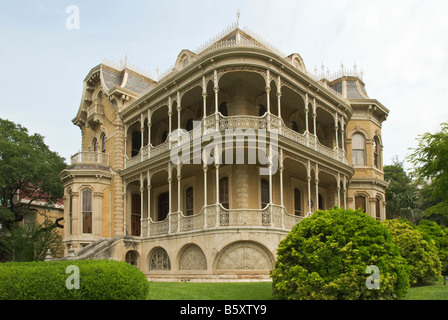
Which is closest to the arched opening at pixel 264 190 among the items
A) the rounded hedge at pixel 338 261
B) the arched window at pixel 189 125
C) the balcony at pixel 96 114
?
the arched window at pixel 189 125

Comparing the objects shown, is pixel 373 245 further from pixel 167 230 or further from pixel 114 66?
pixel 114 66

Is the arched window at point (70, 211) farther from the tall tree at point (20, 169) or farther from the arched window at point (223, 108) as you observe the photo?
the arched window at point (223, 108)

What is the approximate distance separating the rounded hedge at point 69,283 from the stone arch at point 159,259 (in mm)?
10870

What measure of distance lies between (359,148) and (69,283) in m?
22.0

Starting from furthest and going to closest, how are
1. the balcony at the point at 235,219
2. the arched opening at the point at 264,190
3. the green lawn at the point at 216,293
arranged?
the arched opening at the point at 264,190 → the balcony at the point at 235,219 → the green lawn at the point at 216,293

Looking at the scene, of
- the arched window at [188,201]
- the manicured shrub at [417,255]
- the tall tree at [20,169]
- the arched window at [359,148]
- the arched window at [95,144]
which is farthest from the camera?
the tall tree at [20,169]

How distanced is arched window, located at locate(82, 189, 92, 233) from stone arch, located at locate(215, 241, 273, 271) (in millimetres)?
10880

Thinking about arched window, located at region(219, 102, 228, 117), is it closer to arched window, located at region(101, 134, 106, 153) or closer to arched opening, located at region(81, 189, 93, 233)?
arched opening, located at region(81, 189, 93, 233)

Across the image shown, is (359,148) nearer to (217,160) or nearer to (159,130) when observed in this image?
(159,130)

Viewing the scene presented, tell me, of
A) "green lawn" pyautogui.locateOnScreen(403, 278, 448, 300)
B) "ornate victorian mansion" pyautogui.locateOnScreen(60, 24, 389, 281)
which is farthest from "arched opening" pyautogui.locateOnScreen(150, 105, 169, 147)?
"green lawn" pyautogui.locateOnScreen(403, 278, 448, 300)

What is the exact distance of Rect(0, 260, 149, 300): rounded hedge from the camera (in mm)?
10172

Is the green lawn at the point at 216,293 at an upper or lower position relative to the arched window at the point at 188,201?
lower

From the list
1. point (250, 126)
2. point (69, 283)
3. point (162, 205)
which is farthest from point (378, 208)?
point (69, 283)

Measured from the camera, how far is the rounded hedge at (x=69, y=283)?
10172 mm
